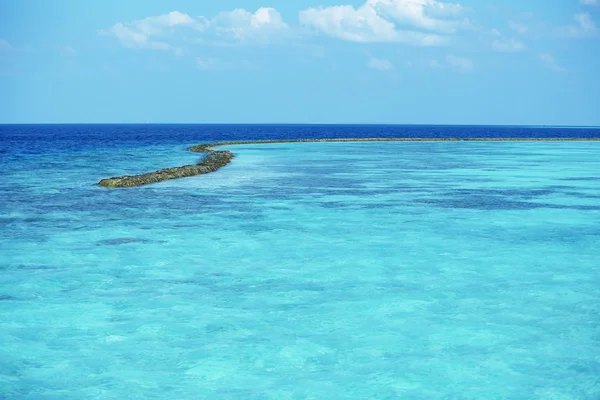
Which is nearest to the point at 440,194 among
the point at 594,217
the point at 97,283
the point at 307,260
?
the point at 594,217

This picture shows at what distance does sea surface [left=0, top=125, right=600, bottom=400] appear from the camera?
7.86 meters

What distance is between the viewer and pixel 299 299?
11.0 meters

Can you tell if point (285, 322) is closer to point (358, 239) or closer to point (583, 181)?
→ point (358, 239)

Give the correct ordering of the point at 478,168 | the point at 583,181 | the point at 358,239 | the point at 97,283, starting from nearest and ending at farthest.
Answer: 1. the point at 97,283
2. the point at 358,239
3. the point at 583,181
4. the point at 478,168

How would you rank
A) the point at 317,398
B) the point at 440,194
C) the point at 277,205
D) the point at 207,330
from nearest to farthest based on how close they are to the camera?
the point at 317,398 → the point at 207,330 → the point at 277,205 → the point at 440,194

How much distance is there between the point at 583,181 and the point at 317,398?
26658 mm

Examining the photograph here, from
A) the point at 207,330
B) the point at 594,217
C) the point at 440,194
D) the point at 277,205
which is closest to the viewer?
the point at 207,330

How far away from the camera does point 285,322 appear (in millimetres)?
9812

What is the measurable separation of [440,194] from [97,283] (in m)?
15.8

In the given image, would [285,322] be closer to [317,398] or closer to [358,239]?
[317,398]

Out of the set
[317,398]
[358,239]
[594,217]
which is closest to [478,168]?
[594,217]

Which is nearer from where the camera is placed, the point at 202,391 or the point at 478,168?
the point at 202,391

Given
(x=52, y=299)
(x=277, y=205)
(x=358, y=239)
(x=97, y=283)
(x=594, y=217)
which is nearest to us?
(x=52, y=299)

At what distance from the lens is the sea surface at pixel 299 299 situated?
7859mm
